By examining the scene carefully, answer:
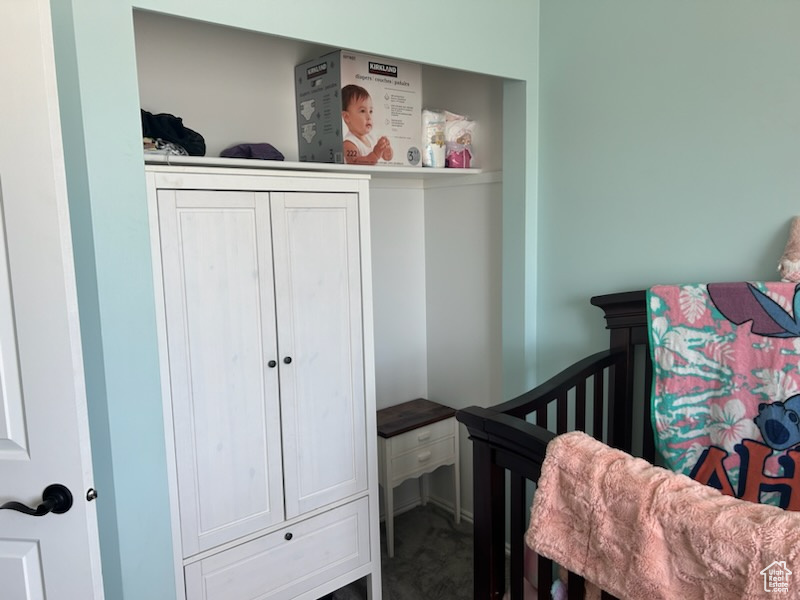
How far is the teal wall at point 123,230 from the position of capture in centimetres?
132

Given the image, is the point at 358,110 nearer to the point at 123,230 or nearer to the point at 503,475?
the point at 123,230

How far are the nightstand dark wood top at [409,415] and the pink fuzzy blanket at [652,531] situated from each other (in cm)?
142

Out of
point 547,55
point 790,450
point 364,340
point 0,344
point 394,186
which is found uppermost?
point 547,55

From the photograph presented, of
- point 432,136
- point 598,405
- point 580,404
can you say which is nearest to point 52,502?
point 580,404

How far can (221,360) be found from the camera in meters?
1.73

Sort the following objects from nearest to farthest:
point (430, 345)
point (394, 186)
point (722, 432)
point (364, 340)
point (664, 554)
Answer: point (664, 554) < point (722, 432) < point (364, 340) < point (394, 186) < point (430, 345)

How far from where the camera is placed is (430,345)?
116 inches

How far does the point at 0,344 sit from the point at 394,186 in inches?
72.4

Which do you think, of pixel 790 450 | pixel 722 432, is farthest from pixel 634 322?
pixel 790 450

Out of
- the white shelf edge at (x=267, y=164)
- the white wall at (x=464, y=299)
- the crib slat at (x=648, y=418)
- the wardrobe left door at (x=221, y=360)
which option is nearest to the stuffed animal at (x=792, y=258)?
the crib slat at (x=648, y=418)

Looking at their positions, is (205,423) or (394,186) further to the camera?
(394,186)

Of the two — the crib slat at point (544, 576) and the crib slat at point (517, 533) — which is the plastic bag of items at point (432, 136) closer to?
the crib slat at point (517, 533)

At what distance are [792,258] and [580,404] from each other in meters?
0.71

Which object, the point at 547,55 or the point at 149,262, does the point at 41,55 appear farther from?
the point at 547,55
